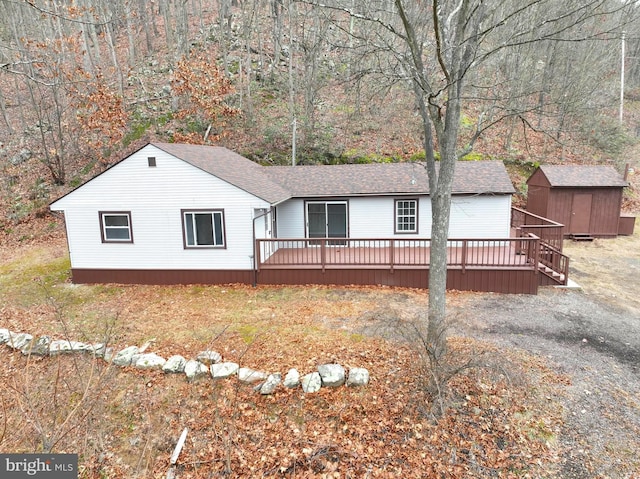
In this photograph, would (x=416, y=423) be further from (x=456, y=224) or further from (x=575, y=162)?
(x=575, y=162)

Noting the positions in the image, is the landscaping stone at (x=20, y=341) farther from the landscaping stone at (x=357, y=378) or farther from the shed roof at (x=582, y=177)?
the shed roof at (x=582, y=177)

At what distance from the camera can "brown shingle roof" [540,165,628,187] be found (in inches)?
645

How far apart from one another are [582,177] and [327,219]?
12.1 metres

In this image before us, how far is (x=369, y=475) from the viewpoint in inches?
181

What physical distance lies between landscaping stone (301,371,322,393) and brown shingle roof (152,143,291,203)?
6.46 metres

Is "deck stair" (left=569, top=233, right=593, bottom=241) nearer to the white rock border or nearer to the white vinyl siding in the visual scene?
the white vinyl siding

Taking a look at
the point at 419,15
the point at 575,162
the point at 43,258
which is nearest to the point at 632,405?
the point at 419,15

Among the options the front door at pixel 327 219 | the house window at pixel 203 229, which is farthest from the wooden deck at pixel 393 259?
the house window at pixel 203 229

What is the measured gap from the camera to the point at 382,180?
1434cm

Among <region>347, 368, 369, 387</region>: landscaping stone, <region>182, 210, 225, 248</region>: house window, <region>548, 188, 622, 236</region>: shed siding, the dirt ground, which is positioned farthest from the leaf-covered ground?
Answer: <region>548, 188, 622, 236</region>: shed siding

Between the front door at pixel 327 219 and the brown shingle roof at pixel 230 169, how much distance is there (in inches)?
51.9

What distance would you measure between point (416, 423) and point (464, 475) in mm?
902

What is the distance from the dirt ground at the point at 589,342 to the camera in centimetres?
471

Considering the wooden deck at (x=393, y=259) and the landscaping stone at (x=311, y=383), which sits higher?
the wooden deck at (x=393, y=259)
